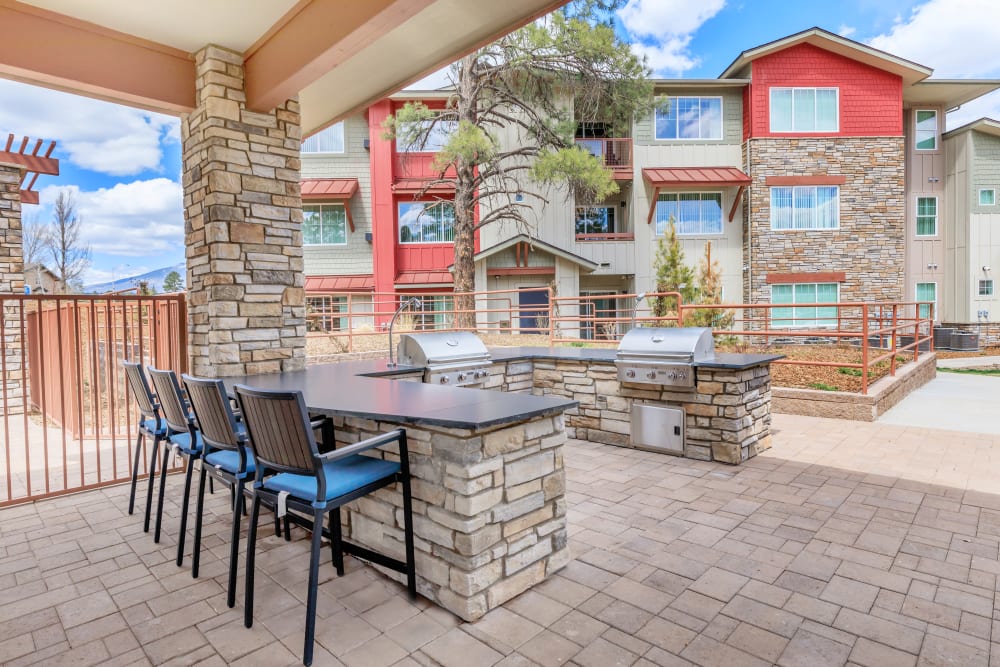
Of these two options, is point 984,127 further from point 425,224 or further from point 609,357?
point 609,357

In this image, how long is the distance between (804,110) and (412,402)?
14889mm

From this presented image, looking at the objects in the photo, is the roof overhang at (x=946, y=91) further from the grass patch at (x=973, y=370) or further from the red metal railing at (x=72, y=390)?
the red metal railing at (x=72, y=390)

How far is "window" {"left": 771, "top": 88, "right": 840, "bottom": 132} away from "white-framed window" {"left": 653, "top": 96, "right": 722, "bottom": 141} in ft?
4.33

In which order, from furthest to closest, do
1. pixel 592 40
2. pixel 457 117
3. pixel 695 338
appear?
1. pixel 457 117
2. pixel 592 40
3. pixel 695 338

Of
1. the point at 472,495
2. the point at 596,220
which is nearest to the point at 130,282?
the point at 472,495

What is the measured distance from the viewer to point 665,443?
4461mm

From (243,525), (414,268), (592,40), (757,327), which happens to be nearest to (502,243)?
(414,268)

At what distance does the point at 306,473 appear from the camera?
2.00 metres

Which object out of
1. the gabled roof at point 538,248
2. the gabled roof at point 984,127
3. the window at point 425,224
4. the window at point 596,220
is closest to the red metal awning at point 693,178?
the window at point 596,220

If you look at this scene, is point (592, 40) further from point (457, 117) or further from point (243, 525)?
point (243, 525)

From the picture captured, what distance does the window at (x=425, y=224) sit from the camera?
1380 centimetres

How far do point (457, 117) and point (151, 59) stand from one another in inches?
321

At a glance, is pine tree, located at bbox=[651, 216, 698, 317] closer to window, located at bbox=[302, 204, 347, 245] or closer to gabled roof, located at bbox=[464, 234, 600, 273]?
gabled roof, located at bbox=[464, 234, 600, 273]

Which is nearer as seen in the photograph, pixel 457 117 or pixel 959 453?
pixel 959 453
